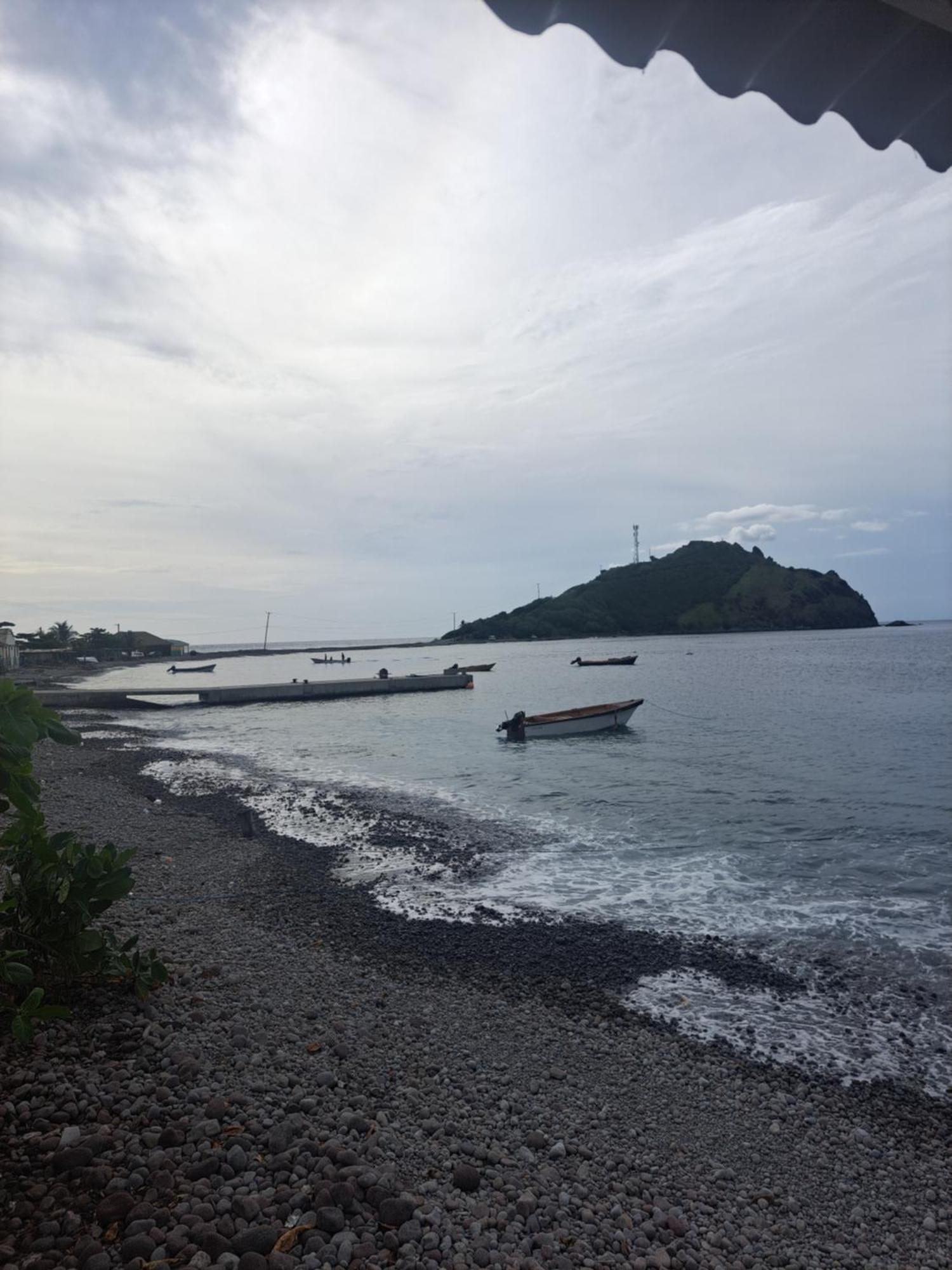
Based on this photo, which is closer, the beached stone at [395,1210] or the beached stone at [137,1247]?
the beached stone at [137,1247]

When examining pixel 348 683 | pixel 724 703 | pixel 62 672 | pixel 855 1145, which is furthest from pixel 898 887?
pixel 62 672

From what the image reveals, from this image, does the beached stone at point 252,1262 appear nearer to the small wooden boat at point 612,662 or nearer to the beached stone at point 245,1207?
the beached stone at point 245,1207

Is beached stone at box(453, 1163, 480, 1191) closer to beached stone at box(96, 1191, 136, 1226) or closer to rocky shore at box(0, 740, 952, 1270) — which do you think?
rocky shore at box(0, 740, 952, 1270)

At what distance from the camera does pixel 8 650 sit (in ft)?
233

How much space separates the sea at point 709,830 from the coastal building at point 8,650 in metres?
32.9

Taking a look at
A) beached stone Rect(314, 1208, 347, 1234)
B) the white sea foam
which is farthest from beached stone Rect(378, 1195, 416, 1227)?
the white sea foam

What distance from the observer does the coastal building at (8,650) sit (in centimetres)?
6750

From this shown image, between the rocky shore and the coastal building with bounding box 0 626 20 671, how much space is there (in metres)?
70.6

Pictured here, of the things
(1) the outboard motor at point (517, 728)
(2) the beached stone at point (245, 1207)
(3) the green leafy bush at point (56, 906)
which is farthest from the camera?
(1) the outboard motor at point (517, 728)

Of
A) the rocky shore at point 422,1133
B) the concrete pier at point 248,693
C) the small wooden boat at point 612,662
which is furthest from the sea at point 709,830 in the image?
the small wooden boat at point 612,662

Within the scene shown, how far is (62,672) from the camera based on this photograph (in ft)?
260

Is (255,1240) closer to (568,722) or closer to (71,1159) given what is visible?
(71,1159)

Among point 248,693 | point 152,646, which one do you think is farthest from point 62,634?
point 248,693

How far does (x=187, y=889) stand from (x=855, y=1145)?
8.29 meters
